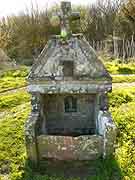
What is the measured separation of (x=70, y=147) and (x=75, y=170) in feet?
2.00

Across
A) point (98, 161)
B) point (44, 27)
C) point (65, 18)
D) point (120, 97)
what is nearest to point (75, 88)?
point (65, 18)

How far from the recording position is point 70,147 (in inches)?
348

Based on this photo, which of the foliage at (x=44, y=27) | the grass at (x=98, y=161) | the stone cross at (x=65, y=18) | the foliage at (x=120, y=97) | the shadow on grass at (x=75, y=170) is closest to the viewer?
the shadow on grass at (x=75, y=170)

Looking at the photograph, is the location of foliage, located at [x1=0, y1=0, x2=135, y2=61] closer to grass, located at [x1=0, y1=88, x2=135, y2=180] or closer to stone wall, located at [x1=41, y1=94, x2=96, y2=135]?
grass, located at [x1=0, y1=88, x2=135, y2=180]

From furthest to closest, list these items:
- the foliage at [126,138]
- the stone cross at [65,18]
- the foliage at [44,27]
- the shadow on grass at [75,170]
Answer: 1. the foliage at [44,27]
2. the foliage at [126,138]
3. the stone cross at [65,18]
4. the shadow on grass at [75,170]

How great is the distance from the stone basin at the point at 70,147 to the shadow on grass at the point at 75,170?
0.18 meters

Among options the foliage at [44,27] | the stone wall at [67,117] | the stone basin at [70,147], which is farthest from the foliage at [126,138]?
the foliage at [44,27]

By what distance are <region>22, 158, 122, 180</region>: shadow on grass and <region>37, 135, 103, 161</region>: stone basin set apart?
0.59ft

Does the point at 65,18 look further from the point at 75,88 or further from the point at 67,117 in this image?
the point at 67,117

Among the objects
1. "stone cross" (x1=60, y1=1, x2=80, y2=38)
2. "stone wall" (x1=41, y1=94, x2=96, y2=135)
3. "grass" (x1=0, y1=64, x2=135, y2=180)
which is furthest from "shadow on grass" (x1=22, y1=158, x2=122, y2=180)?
"stone cross" (x1=60, y1=1, x2=80, y2=38)

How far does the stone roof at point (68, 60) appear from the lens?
8.73m

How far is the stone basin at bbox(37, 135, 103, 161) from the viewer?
28.7 feet

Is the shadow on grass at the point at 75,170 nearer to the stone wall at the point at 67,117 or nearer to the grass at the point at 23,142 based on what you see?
the grass at the point at 23,142

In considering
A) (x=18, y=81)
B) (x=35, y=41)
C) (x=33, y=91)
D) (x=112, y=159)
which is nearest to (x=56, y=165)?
(x=112, y=159)
